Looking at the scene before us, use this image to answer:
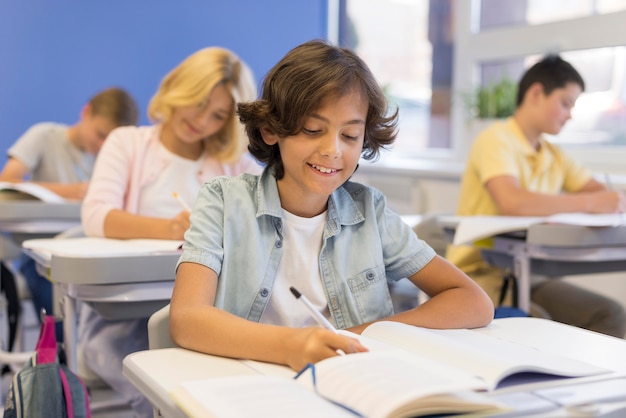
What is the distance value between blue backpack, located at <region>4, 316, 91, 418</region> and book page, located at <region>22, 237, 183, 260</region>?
0.30 m

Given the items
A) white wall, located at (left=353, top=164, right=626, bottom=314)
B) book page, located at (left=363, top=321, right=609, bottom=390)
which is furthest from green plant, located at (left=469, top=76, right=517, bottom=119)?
book page, located at (left=363, top=321, right=609, bottom=390)

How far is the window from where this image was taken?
3.46 metres

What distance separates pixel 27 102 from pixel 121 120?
783 millimetres

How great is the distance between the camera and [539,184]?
285cm

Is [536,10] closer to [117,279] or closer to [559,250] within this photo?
[559,250]

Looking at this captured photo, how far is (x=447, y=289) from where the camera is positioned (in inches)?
55.4

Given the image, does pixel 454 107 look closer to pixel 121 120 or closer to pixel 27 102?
pixel 121 120

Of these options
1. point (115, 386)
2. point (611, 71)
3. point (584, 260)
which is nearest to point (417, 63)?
point (611, 71)

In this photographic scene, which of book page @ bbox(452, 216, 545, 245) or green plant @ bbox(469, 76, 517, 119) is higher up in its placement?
green plant @ bbox(469, 76, 517, 119)

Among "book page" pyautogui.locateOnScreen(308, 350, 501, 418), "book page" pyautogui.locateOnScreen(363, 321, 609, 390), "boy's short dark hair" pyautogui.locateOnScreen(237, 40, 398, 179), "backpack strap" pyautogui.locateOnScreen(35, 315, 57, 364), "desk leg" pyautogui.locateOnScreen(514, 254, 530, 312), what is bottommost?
"desk leg" pyautogui.locateOnScreen(514, 254, 530, 312)

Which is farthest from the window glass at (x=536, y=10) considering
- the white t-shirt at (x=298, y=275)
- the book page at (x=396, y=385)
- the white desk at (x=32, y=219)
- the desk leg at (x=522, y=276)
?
the book page at (x=396, y=385)

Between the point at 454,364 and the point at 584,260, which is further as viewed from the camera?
the point at 584,260

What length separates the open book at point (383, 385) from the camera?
2.72ft

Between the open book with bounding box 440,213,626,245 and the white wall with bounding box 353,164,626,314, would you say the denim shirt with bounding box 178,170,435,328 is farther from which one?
the white wall with bounding box 353,164,626,314
